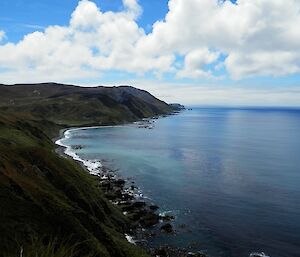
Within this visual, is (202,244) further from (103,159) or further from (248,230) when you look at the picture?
(103,159)

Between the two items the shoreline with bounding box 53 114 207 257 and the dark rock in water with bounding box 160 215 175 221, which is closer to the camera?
the shoreline with bounding box 53 114 207 257

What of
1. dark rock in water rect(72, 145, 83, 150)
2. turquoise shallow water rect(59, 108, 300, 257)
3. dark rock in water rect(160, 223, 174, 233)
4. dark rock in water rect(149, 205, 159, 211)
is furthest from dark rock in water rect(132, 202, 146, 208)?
dark rock in water rect(72, 145, 83, 150)

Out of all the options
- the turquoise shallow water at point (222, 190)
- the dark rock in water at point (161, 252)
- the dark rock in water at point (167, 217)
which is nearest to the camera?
the dark rock in water at point (161, 252)

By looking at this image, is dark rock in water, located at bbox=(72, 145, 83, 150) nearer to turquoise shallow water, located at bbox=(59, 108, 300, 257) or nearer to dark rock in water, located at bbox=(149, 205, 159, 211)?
turquoise shallow water, located at bbox=(59, 108, 300, 257)

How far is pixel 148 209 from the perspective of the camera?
65875mm

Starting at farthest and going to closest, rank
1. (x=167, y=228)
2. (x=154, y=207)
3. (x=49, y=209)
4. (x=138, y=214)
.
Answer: (x=154, y=207) < (x=138, y=214) < (x=167, y=228) < (x=49, y=209)

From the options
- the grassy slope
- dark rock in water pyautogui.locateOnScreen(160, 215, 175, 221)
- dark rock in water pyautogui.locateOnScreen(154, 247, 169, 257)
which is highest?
the grassy slope

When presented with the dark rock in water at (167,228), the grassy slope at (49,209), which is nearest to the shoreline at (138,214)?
the dark rock in water at (167,228)

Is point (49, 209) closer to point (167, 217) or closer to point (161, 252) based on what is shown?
point (161, 252)

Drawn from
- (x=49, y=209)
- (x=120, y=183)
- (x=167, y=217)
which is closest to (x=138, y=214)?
(x=167, y=217)

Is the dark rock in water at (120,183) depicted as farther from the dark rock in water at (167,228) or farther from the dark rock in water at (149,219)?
the dark rock in water at (167,228)

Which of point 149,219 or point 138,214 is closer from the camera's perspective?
point 149,219

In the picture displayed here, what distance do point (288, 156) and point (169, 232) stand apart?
88964 millimetres

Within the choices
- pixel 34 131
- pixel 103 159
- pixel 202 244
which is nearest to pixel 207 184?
pixel 202 244
